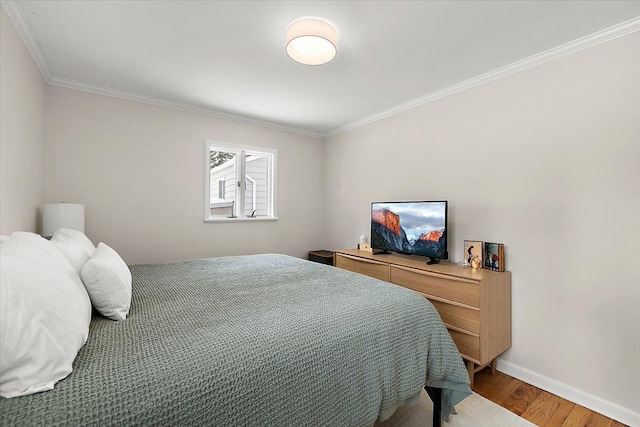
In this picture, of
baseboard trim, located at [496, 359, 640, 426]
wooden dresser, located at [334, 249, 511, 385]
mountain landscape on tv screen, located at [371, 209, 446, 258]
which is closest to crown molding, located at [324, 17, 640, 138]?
mountain landscape on tv screen, located at [371, 209, 446, 258]

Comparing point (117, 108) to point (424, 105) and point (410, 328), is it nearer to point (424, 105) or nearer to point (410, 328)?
point (424, 105)

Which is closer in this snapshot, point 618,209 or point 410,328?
point 410,328

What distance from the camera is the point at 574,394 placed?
2.10 metres

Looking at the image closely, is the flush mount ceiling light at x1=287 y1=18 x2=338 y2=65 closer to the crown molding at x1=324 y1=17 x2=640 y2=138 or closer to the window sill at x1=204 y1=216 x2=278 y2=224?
the crown molding at x1=324 y1=17 x2=640 y2=138

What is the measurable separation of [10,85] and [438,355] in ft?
10.5

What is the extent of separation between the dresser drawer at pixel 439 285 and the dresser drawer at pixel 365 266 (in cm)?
12

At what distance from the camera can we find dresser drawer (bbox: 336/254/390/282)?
3.02 metres

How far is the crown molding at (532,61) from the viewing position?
195 centimetres

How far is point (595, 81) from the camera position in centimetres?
207

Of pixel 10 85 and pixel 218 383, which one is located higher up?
pixel 10 85

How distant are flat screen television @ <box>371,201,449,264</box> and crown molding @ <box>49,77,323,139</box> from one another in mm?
1909

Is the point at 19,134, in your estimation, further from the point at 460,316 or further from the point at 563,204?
the point at 563,204

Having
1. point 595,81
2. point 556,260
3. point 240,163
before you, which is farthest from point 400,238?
point 240,163

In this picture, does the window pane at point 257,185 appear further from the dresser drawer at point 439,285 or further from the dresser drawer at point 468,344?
the dresser drawer at point 468,344
